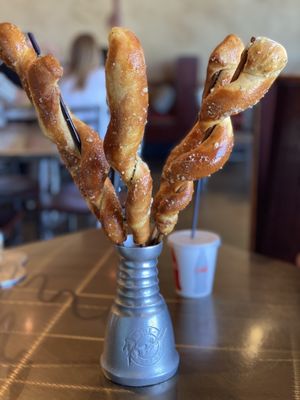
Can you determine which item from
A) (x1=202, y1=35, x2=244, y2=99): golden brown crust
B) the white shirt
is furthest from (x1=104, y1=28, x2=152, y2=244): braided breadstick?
the white shirt

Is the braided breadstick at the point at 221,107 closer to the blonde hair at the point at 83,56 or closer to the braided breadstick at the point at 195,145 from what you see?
the braided breadstick at the point at 195,145

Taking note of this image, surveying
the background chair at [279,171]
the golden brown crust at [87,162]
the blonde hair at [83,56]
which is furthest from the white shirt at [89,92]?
the golden brown crust at [87,162]

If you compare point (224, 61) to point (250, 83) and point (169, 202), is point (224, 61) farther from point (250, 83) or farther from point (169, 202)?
point (169, 202)

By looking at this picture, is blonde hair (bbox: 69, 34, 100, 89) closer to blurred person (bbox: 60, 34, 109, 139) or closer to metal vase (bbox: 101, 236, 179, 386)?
blurred person (bbox: 60, 34, 109, 139)

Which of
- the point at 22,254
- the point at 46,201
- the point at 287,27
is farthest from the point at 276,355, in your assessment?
the point at 287,27

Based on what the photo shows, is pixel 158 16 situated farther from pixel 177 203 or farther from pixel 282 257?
pixel 177 203

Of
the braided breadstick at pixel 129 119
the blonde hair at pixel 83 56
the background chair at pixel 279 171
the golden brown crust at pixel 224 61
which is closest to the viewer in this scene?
the braided breadstick at pixel 129 119
